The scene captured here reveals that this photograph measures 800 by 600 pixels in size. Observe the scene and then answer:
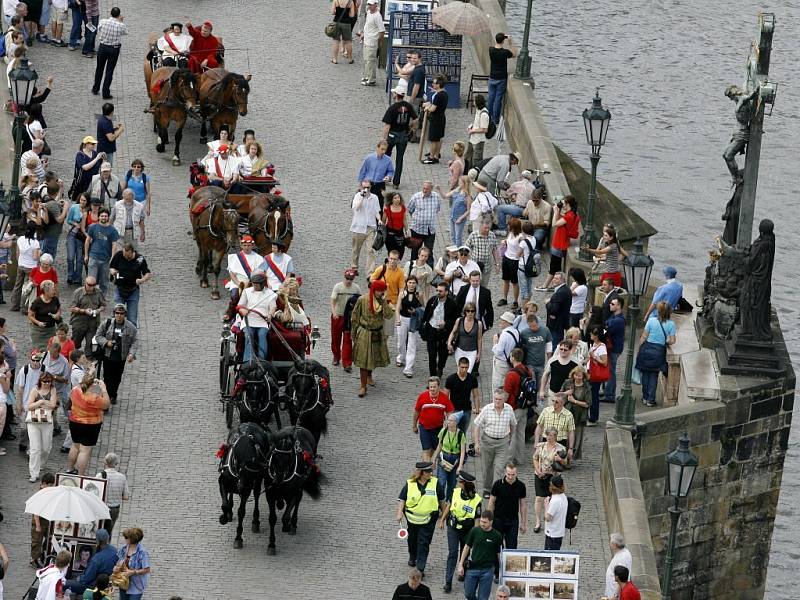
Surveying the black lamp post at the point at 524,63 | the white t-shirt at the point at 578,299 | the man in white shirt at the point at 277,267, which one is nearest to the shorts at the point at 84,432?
the man in white shirt at the point at 277,267

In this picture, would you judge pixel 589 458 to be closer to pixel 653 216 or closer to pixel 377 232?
pixel 377 232

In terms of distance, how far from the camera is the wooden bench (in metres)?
40.5

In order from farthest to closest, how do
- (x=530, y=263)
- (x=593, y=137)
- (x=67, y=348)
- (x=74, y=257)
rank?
(x=593, y=137) → (x=74, y=257) → (x=530, y=263) → (x=67, y=348)

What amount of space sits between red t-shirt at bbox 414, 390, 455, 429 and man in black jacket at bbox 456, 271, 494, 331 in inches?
107

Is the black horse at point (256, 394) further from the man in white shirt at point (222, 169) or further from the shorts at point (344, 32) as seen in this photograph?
the shorts at point (344, 32)

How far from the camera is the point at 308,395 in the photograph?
26.0 meters

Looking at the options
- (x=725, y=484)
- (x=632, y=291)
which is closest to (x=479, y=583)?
(x=632, y=291)

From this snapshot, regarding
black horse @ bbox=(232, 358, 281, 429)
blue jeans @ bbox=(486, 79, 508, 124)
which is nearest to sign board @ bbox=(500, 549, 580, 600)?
black horse @ bbox=(232, 358, 281, 429)

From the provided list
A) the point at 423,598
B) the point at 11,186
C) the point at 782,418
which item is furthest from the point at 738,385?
the point at 11,186

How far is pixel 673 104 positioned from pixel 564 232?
27.8 m

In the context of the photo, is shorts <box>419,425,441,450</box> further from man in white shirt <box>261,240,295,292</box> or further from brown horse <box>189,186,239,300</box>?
brown horse <box>189,186,239,300</box>

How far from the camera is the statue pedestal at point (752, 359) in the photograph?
29656 mm

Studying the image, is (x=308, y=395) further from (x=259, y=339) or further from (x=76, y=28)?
(x=76, y=28)

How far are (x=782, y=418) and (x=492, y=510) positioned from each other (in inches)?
295
